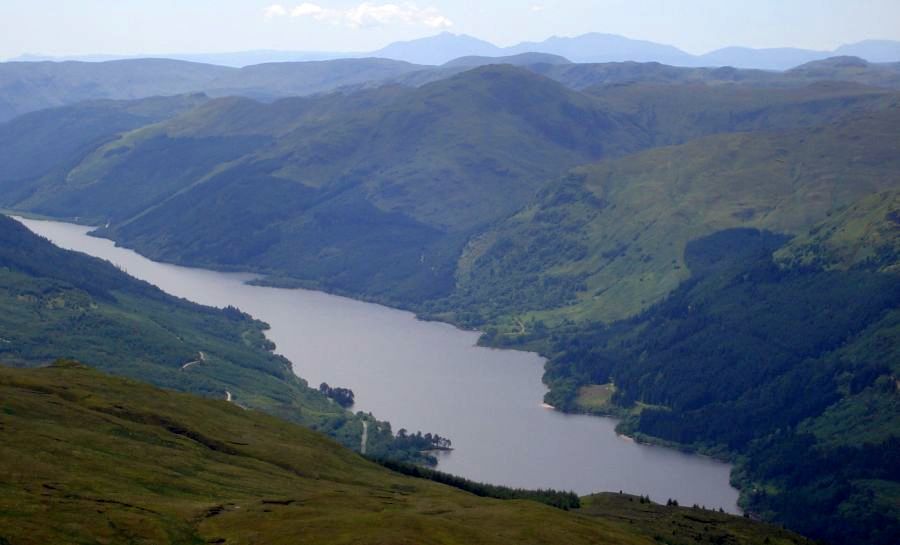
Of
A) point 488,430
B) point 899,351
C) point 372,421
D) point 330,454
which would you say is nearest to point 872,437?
point 899,351

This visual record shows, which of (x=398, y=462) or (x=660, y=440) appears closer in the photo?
(x=398, y=462)

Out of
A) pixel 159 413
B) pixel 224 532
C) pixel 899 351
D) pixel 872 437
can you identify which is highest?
pixel 899 351

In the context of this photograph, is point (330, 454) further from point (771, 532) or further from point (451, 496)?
point (771, 532)

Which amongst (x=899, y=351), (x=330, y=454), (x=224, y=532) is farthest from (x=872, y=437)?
(x=224, y=532)

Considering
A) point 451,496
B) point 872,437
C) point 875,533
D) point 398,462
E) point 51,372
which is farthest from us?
point 872,437

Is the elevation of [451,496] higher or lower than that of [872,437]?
lower

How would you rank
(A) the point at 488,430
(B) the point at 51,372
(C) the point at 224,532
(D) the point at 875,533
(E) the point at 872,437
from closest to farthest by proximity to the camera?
(C) the point at 224,532 → (B) the point at 51,372 → (D) the point at 875,533 → (E) the point at 872,437 → (A) the point at 488,430

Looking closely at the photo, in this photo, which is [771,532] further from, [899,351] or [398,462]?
[899,351]
